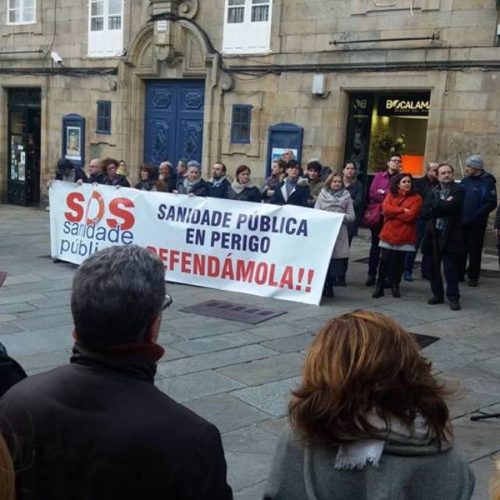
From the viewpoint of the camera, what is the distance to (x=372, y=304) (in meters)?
8.52

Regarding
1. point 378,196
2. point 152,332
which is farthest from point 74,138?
Answer: point 152,332

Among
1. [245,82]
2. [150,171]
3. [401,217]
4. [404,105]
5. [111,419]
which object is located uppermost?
[245,82]

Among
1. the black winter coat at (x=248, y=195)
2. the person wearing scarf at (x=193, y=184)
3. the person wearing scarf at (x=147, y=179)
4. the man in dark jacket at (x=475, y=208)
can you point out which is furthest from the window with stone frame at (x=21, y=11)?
the man in dark jacket at (x=475, y=208)

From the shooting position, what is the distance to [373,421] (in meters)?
1.81

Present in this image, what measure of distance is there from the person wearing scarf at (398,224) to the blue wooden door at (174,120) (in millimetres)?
7752

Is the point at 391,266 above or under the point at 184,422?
under

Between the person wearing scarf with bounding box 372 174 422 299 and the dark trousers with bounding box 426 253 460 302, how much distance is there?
1.18 feet

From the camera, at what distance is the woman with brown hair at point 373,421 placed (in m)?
Result: 1.81

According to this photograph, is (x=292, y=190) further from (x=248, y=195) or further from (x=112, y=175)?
(x=112, y=175)

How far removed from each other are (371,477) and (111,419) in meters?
0.68

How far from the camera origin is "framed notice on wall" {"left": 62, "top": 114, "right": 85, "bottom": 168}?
58.6ft

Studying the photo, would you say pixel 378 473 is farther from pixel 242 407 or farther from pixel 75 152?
pixel 75 152

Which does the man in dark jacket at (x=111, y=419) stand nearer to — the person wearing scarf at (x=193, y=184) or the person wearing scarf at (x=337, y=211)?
the person wearing scarf at (x=337, y=211)

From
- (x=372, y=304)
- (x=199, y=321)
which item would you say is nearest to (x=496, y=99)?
(x=372, y=304)
